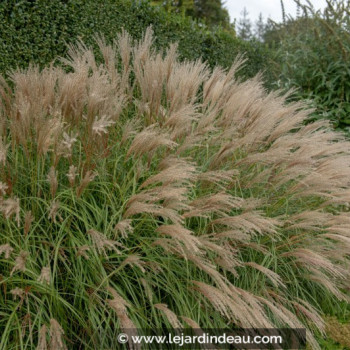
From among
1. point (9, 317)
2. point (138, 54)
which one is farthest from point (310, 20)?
point (9, 317)

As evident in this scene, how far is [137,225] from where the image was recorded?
2365 mm

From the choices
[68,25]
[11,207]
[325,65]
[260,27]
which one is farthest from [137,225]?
[260,27]

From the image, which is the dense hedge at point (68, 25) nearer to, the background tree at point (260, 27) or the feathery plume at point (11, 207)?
the feathery plume at point (11, 207)

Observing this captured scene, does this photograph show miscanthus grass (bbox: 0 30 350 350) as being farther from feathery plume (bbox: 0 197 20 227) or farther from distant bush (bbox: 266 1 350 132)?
distant bush (bbox: 266 1 350 132)

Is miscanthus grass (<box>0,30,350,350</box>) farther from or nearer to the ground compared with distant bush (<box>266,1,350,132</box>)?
nearer to the ground

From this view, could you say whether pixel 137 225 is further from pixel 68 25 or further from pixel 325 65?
pixel 325 65

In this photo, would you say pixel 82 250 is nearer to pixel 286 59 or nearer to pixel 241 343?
pixel 241 343

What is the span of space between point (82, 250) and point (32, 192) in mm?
528

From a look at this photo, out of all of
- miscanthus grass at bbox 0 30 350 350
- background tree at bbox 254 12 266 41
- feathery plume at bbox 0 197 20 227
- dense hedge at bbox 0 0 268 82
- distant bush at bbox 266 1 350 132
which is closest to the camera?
feathery plume at bbox 0 197 20 227

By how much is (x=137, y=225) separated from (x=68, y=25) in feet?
9.20

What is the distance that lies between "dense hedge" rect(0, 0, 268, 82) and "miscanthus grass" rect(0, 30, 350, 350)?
1.25 meters

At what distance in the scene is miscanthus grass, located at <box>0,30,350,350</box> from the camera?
2.10m

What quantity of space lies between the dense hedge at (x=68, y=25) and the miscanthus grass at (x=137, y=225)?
1247mm

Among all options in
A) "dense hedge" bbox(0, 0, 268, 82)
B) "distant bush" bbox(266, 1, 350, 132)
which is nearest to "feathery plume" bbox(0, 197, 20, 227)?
"dense hedge" bbox(0, 0, 268, 82)
